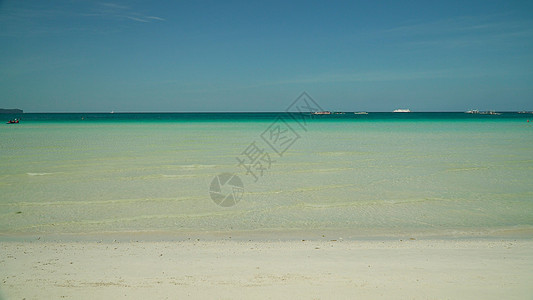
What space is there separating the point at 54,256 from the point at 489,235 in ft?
23.6

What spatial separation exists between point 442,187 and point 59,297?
10.0 meters

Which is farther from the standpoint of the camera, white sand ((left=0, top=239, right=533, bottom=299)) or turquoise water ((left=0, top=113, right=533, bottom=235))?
turquoise water ((left=0, top=113, right=533, bottom=235))

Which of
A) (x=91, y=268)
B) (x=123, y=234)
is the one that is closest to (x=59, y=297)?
(x=91, y=268)

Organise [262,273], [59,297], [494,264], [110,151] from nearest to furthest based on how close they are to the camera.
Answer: [59,297] < [262,273] < [494,264] < [110,151]

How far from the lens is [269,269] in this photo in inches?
189

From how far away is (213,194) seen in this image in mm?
9930

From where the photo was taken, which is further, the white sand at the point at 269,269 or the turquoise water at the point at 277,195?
the turquoise water at the point at 277,195

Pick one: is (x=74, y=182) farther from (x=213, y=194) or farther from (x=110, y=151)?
(x=110, y=151)

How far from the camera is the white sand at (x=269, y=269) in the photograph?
4.10 m

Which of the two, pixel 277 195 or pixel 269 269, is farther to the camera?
pixel 277 195

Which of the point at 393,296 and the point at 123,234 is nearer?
the point at 393,296

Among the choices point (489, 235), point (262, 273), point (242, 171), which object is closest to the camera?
point (262, 273)

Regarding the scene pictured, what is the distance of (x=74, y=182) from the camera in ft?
37.0

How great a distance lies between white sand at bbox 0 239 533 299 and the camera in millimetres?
4098
